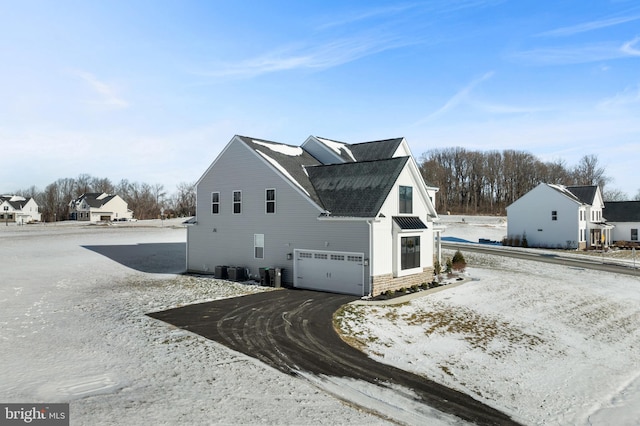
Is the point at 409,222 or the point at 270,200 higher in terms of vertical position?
the point at 270,200

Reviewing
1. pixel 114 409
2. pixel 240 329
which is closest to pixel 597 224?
pixel 240 329

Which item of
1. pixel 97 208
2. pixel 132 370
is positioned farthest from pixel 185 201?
pixel 132 370

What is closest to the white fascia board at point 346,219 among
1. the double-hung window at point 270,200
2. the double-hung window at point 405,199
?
the double-hung window at point 405,199

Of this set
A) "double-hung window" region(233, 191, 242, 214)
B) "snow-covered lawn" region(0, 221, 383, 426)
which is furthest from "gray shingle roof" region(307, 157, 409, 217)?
"snow-covered lawn" region(0, 221, 383, 426)

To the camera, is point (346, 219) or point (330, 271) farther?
point (330, 271)

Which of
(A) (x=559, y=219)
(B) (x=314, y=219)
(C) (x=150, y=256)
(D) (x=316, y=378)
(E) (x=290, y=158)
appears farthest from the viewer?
(A) (x=559, y=219)

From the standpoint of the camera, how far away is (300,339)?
1252cm

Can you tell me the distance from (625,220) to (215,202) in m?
51.5

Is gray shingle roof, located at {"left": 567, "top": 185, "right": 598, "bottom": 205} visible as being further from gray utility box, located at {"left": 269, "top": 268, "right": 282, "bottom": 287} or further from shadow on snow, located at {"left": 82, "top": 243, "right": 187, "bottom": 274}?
shadow on snow, located at {"left": 82, "top": 243, "right": 187, "bottom": 274}

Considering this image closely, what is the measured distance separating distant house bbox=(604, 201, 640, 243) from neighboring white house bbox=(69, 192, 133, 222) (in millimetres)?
98357

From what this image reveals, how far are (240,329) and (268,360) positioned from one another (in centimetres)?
308

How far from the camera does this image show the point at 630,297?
69.5ft

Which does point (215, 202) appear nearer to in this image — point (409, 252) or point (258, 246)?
point (258, 246)

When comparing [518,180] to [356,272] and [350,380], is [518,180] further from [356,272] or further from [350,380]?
[350,380]
